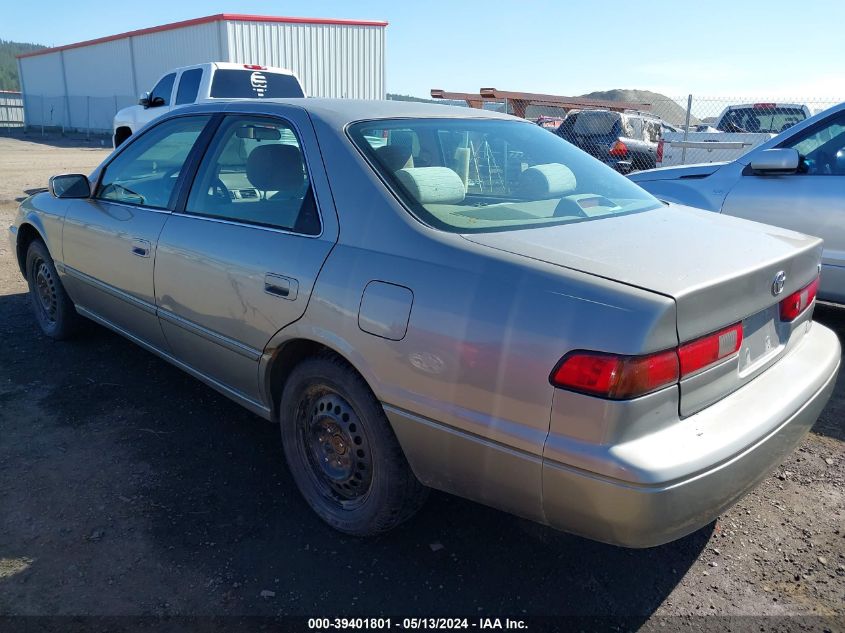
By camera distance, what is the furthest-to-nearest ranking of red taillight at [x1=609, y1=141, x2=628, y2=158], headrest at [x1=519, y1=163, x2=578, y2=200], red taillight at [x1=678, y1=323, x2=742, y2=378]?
red taillight at [x1=609, y1=141, x2=628, y2=158], headrest at [x1=519, y1=163, x2=578, y2=200], red taillight at [x1=678, y1=323, x2=742, y2=378]

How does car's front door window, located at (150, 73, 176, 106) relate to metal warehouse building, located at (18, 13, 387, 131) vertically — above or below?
below

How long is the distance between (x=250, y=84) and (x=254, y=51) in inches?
531

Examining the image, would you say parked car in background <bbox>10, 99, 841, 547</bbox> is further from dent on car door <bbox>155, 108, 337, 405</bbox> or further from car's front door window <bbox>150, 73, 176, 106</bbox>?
car's front door window <bbox>150, 73, 176, 106</bbox>

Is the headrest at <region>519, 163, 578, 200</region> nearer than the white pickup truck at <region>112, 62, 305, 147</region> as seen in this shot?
Yes

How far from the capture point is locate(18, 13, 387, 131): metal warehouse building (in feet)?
78.9

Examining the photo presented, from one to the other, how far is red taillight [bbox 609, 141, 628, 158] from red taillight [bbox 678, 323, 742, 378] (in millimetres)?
11384

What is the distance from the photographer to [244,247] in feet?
9.29

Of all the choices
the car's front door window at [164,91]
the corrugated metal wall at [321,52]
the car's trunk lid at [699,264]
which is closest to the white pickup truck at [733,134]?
the car's trunk lid at [699,264]

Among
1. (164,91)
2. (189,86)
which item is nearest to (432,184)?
(189,86)

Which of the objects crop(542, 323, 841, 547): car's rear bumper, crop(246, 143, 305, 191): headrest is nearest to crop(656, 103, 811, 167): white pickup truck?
crop(246, 143, 305, 191): headrest

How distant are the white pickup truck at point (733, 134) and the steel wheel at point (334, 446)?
26.9 ft

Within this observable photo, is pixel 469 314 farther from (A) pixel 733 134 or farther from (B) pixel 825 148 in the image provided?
(A) pixel 733 134

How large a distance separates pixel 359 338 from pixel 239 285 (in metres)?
0.77

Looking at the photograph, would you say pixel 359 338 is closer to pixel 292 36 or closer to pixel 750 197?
pixel 750 197
